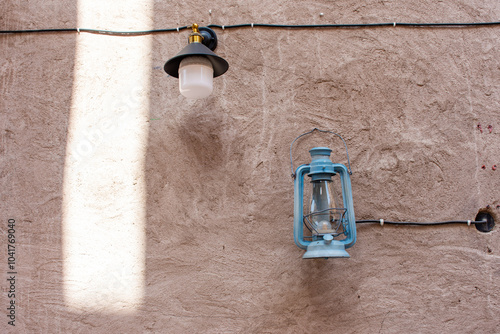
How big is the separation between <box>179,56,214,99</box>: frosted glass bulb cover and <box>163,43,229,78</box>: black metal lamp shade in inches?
0.9

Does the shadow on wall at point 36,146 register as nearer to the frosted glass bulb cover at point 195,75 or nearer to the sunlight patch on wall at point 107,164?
the sunlight patch on wall at point 107,164

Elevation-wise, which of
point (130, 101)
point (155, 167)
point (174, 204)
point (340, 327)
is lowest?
point (340, 327)

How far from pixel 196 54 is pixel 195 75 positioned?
78mm

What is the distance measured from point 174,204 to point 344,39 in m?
1.09

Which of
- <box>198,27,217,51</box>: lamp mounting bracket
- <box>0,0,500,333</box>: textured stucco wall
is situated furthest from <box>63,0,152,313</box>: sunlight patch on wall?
<box>198,27,217,51</box>: lamp mounting bracket

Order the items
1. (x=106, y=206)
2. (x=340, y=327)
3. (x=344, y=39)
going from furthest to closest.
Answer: (x=344, y=39), (x=106, y=206), (x=340, y=327)

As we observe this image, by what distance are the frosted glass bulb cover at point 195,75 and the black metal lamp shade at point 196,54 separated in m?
0.02

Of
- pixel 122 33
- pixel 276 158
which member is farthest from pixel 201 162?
pixel 122 33

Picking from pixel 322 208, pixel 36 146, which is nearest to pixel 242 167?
pixel 322 208

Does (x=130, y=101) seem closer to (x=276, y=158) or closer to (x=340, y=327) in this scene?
(x=276, y=158)

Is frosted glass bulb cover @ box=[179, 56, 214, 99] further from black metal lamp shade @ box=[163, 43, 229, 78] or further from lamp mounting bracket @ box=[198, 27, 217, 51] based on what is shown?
lamp mounting bracket @ box=[198, 27, 217, 51]

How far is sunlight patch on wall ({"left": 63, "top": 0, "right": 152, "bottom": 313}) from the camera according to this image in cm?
167

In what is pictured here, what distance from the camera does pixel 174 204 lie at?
1732mm

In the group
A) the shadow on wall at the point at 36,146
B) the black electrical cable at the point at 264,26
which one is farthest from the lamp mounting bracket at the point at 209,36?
the shadow on wall at the point at 36,146
